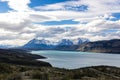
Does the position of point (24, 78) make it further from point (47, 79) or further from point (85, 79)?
point (85, 79)

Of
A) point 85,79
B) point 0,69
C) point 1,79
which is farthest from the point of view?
point 0,69

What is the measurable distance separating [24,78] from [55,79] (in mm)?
4656

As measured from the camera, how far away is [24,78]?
124 feet

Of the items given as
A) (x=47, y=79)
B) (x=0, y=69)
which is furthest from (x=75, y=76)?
(x=0, y=69)

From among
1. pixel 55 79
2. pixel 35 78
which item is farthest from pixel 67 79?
pixel 35 78

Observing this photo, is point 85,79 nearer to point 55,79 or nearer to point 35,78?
point 55,79

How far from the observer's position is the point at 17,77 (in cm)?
3778

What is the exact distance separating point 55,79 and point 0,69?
4626cm

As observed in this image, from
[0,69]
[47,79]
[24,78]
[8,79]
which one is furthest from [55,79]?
[0,69]

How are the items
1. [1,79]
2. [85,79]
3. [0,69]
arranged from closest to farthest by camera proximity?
[1,79]
[85,79]
[0,69]

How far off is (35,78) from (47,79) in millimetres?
2137

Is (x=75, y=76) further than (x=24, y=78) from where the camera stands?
Yes

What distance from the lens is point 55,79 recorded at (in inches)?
1502

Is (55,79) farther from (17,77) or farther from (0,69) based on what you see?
(0,69)
